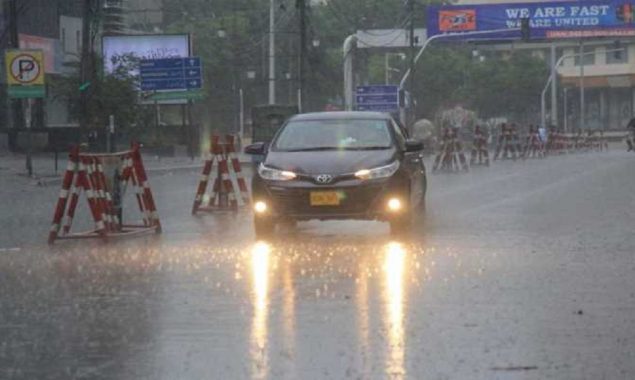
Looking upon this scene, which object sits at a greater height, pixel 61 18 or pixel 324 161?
pixel 61 18

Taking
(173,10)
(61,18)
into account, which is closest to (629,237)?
(61,18)

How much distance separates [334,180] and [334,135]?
4.65 feet

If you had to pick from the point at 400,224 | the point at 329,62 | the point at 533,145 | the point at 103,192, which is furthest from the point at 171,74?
the point at 400,224

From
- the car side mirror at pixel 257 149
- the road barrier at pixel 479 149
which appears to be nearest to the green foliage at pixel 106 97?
the road barrier at pixel 479 149

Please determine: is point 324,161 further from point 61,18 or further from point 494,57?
point 494,57

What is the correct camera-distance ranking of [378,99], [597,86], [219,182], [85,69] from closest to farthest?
1. [219,182]
2. [85,69]
3. [378,99]
4. [597,86]

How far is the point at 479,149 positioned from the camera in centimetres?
4500

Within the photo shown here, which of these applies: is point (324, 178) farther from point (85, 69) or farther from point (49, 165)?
point (49, 165)

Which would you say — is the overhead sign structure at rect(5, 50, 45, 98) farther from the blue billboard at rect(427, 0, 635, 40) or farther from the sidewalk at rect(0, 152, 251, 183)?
the blue billboard at rect(427, 0, 635, 40)

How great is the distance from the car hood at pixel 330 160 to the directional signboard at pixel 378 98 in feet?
140

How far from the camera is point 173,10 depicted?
99.3m

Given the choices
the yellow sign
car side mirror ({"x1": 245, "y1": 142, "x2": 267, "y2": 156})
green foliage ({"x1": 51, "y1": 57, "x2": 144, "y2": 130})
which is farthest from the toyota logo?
green foliage ({"x1": 51, "y1": 57, "x2": 144, "y2": 130})

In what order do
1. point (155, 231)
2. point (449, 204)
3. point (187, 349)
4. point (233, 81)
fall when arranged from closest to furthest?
point (187, 349) → point (155, 231) → point (449, 204) → point (233, 81)

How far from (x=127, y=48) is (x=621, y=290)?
5462 centimetres
